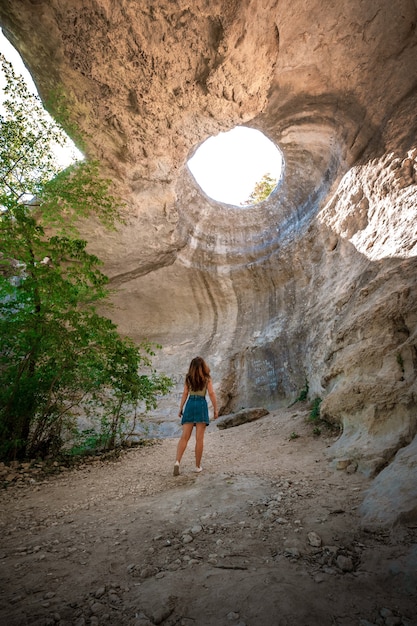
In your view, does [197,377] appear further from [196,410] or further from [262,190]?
[262,190]

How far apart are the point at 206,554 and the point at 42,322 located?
143 inches

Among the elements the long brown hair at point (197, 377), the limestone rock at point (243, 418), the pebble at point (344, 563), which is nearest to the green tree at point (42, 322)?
the long brown hair at point (197, 377)

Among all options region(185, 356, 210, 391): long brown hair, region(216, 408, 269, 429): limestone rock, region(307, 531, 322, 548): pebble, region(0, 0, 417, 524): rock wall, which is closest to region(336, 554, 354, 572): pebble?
region(307, 531, 322, 548): pebble

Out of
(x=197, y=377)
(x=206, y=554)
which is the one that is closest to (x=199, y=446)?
(x=197, y=377)

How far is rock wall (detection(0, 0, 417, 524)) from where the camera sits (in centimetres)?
493

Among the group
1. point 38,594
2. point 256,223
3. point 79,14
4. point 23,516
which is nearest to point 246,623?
point 38,594

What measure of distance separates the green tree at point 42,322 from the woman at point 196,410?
0.99m

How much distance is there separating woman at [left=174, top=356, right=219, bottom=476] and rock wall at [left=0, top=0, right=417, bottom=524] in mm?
1827

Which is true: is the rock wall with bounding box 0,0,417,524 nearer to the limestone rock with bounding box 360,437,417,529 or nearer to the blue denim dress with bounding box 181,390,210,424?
the limestone rock with bounding box 360,437,417,529

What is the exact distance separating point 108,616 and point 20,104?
297 inches

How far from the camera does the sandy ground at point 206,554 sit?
157cm

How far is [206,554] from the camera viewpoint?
2.13 meters

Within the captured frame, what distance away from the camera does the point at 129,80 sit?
24.0 feet

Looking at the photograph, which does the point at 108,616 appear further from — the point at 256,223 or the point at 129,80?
the point at 256,223
